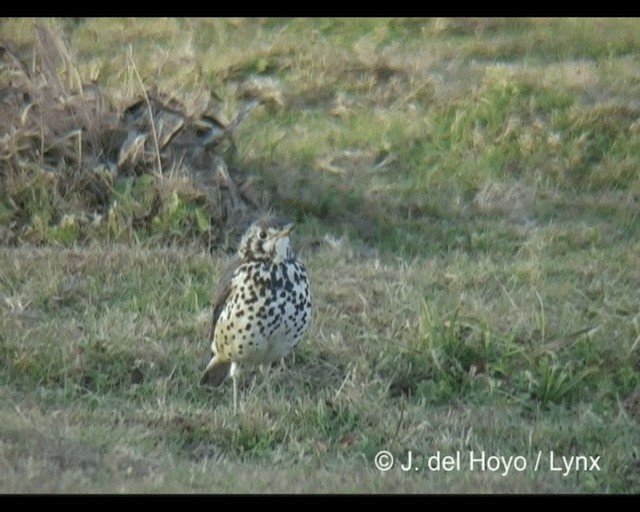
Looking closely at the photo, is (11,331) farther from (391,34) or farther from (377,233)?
(391,34)

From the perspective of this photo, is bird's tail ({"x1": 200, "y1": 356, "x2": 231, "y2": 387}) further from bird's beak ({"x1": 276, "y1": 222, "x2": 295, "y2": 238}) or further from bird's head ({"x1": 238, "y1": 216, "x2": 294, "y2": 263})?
bird's beak ({"x1": 276, "y1": 222, "x2": 295, "y2": 238})

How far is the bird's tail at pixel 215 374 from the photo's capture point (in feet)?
21.7

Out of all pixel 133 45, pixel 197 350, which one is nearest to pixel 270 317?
pixel 197 350

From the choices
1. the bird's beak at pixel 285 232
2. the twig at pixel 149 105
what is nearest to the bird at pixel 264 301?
the bird's beak at pixel 285 232

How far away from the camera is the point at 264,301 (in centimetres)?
635

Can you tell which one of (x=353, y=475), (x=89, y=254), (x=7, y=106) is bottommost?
(x=353, y=475)

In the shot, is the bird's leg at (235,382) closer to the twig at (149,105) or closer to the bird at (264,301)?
the bird at (264,301)

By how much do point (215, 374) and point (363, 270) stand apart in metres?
0.85

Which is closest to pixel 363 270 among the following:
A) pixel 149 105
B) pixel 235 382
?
pixel 235 382

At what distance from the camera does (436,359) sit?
6.61 meters

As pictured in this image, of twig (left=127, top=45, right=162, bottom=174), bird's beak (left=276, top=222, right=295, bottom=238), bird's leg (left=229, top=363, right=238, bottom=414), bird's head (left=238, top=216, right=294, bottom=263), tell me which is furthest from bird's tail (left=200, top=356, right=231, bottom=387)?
twig (left=127, top=45, right=162, bottom=174)

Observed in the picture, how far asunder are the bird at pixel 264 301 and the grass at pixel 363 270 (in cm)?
20

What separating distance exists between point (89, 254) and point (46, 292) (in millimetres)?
248

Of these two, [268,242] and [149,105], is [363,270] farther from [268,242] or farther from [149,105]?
[149,105]
